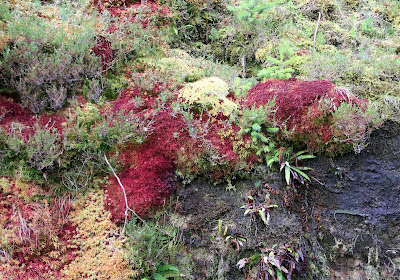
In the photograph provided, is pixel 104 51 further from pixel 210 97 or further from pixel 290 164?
pixel 290 164

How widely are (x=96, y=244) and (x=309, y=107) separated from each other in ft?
12.4

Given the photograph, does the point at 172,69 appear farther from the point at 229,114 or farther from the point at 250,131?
the point at 250,131

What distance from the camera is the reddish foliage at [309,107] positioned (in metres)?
4.44

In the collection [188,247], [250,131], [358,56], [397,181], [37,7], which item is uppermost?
[37,7]

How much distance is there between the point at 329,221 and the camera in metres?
4.37

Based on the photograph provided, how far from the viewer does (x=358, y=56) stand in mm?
6078

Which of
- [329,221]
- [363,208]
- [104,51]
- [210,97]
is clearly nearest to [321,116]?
[363,208]

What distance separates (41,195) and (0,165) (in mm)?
723

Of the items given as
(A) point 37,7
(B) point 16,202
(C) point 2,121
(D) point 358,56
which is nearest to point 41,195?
(B) point 16,202

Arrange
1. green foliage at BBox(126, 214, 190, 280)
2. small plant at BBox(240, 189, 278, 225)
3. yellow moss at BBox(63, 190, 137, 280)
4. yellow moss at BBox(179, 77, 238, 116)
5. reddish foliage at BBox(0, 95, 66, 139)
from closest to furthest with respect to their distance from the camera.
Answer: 1. yellow moss at BBox(63, 190, 137, 280)
2. green foliage at BBox(126, 214, 190, 280)
3. small plant at BBox(240, 189, 278, 225)
4. reddish foliage at BBox(0, 95, 66, 139)
5. yellow moss at BBox(179, 77, 238, 116)

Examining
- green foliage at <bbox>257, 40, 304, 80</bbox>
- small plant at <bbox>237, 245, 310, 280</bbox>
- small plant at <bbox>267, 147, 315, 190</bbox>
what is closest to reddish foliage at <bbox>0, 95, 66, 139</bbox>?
small plant at <bbox>267, 147, 315, 190</bbox>

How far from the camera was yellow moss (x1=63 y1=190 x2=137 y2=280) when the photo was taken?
3.81m

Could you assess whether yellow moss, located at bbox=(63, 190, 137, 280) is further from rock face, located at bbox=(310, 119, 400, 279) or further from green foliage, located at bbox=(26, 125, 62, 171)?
rock face, located at bbox=(310, 119, 400, 279)

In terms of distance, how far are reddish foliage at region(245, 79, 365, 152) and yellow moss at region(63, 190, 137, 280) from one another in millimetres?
3007
